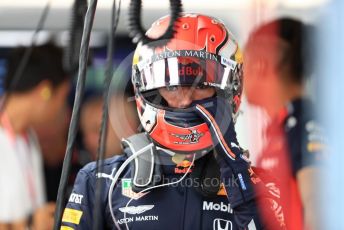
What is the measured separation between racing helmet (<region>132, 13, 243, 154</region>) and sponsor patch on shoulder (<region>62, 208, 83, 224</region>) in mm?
247

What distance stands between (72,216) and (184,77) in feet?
1.30

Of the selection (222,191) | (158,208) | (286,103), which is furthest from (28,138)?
(286,103)

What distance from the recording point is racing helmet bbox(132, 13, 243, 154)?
1.79 meters

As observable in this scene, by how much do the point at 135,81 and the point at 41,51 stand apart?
30cm

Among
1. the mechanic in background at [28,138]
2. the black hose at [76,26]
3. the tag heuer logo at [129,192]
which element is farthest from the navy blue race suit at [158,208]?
the black hose at [76,26]

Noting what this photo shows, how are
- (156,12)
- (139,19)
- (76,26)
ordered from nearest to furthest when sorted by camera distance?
(139,19) → (76,26) → (156,12)

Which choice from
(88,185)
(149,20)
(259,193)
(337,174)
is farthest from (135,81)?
(337,174)

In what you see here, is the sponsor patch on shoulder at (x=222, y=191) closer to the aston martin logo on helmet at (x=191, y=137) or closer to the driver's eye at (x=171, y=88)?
the aston martin logo on helmet at (x=191, y=137)

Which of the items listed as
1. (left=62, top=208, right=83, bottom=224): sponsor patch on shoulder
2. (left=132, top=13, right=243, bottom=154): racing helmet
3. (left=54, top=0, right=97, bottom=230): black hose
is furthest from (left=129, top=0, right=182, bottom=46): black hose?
(left=62, top=208, right=83, bottom=224): sponsor patch on shoulder

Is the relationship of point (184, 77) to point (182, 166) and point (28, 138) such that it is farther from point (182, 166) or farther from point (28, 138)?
point (28, 138)

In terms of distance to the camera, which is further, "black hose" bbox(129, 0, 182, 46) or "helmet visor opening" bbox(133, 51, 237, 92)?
"helmet visor opening" bbox(133, 51, 237, 92)

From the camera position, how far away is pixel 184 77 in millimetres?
1782

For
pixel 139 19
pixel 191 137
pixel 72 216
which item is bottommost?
pixel 72 216

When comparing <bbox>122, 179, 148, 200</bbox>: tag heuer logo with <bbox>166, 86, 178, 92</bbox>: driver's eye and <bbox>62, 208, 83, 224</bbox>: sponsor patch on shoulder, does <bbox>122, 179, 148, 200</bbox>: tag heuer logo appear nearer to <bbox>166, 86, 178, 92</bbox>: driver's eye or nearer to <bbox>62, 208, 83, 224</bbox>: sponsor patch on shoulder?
<bbox>62, 208, 83, 224</bbox>: sponsor patch on shoulder
